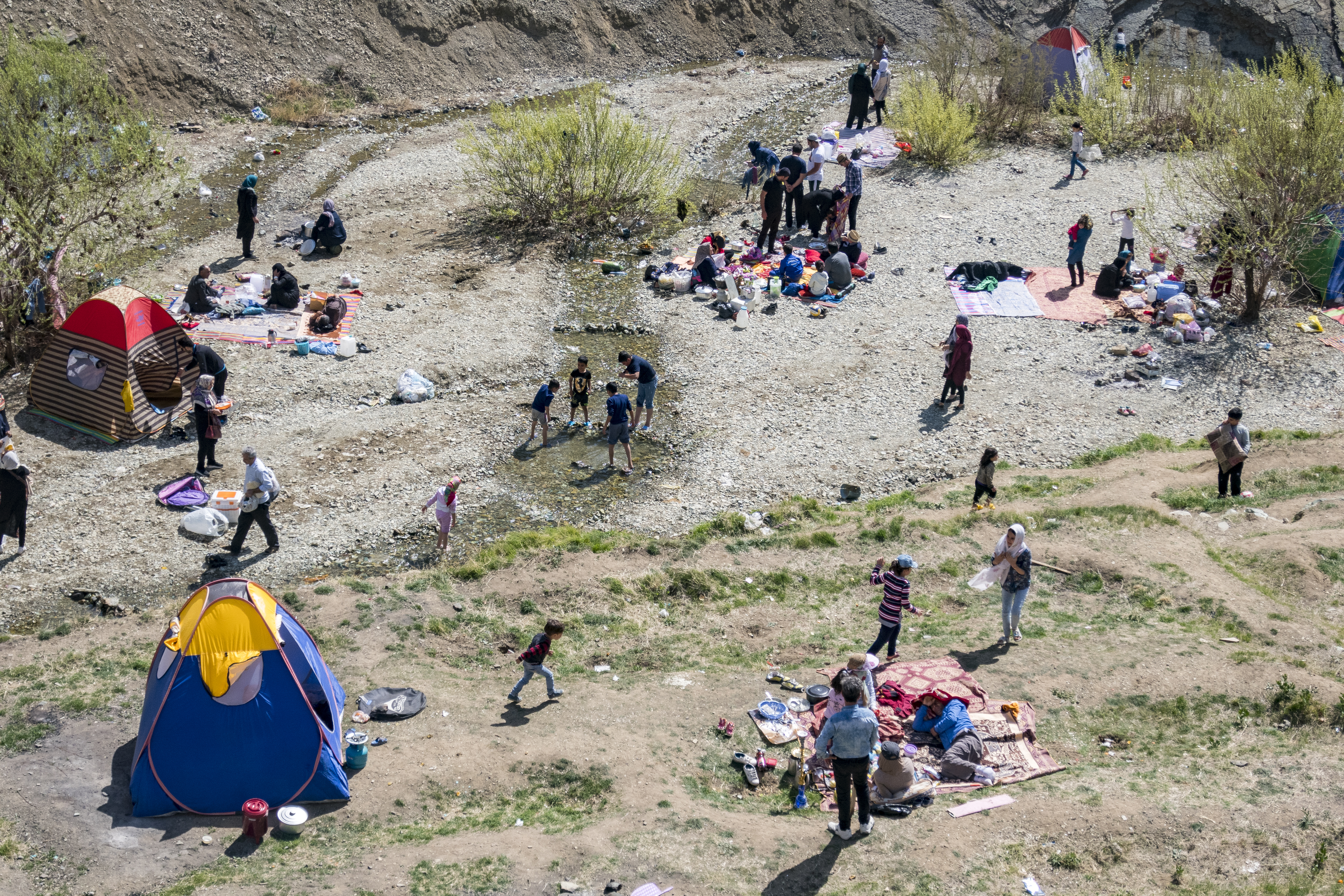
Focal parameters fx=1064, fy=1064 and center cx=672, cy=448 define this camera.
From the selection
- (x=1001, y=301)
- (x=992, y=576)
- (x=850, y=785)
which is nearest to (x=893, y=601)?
(x=992, y=576)

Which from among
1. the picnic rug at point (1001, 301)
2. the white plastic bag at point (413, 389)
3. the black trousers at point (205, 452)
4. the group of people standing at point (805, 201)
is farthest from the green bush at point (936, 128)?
the black trousers at point (205, 452)

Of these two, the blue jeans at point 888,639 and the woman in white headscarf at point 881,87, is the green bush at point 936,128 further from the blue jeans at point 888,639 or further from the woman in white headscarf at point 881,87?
the blue jeans at point 888,639

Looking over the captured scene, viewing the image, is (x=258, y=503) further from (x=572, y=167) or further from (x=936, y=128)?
(x=936, y=128)

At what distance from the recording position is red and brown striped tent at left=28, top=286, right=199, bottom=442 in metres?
14.9

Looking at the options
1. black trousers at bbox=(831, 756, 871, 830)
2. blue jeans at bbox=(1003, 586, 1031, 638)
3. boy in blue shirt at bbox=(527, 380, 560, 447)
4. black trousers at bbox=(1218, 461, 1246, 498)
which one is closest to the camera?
black trousers at bbox=(831, 756, 871, 830)

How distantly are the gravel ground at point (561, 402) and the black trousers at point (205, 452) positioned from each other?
9.6 inches

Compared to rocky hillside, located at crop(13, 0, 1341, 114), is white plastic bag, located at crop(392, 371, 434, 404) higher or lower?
lower

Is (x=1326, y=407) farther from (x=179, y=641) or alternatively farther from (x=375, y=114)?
(x=375, y=114)

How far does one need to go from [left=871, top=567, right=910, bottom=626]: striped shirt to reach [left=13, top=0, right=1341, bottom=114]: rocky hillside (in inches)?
948

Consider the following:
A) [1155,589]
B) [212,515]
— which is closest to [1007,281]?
[1155,589]

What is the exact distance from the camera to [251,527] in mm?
13242

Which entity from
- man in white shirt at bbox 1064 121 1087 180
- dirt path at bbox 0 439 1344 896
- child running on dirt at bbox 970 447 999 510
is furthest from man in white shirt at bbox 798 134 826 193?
dirt path at bbox 0 439 1344 896

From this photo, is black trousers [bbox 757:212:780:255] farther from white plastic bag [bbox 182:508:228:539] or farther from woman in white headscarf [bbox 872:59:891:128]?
white plastic bag [bbox 182:508:228:539]

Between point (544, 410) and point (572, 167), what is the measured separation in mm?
8617
